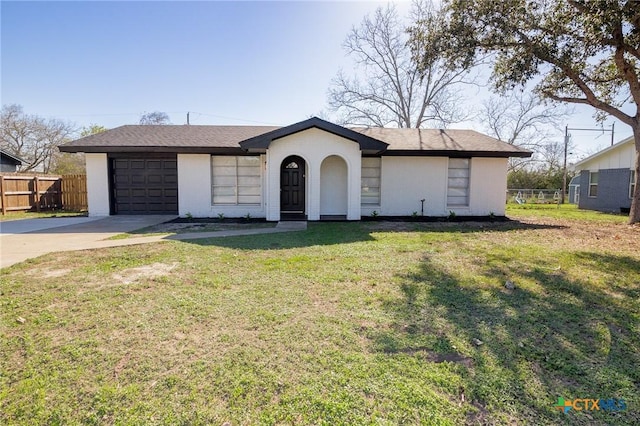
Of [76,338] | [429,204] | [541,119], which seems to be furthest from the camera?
[541,119]

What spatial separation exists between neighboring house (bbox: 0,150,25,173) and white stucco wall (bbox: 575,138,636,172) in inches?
1375

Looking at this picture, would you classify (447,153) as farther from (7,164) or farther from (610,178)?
(7,164)

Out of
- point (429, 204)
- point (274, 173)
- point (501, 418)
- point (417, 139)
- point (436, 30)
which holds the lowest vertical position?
point (501, 418)

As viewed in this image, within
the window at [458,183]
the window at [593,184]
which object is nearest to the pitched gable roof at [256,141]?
the window at [458,183]

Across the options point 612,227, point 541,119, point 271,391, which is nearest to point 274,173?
point 271,391

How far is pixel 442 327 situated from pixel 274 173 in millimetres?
8807

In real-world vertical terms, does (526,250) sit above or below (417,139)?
below

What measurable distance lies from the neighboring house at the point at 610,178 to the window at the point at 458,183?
1049 cm

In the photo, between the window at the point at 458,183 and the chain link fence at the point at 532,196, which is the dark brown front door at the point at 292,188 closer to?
the window at the point at 458,183

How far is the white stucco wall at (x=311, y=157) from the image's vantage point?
11.4 m

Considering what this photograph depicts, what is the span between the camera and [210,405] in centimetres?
224

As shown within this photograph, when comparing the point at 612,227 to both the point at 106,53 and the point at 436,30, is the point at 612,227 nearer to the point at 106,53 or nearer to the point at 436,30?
the point at 436,30

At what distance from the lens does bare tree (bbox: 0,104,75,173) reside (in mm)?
31688

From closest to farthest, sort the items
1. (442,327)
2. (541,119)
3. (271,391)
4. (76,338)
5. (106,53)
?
(271,391) < (76,338) < (442,327) < (106,53) < (541,119)
